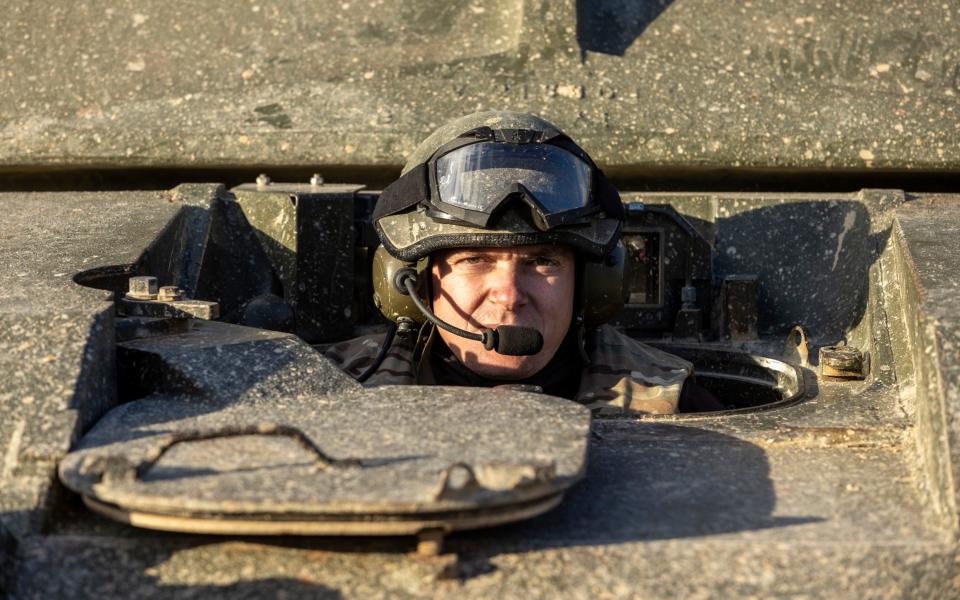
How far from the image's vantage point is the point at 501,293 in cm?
316

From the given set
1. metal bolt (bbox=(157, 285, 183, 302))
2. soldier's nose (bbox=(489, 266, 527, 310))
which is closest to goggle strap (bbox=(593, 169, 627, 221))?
soldier's nose (bbox=(489, 266, 527, 310))

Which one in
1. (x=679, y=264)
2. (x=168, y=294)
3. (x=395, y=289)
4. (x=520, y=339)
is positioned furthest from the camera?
(x=679, y=264)

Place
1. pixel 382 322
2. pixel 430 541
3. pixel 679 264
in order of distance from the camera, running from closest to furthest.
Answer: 1. pixel 430 541
2. pixel 679 264
3. pixel 382 322

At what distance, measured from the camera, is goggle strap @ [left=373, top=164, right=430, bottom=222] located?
124 inches

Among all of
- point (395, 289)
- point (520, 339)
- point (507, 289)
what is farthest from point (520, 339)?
point (395, 289)

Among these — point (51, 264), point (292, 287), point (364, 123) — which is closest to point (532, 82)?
point (364, 123)

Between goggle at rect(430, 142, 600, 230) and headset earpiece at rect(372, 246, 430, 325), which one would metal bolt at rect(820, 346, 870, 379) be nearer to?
goggle at rect(430, 142, 600, 230)

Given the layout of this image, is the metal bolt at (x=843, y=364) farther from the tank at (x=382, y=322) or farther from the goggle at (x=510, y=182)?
the goggle at (x=510, y=182)

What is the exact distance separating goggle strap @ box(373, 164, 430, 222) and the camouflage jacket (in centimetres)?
31

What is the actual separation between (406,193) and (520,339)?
465 millimetres

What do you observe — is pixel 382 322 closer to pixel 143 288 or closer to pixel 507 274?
pixel 507 274

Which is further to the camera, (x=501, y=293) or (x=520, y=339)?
(x=501, y=293)

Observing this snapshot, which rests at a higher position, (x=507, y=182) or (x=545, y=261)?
(x=507, y=182)

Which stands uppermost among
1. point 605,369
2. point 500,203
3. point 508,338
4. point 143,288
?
point 500,203
